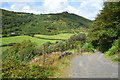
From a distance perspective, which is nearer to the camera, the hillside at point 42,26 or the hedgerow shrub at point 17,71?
the hedgerow shrub at point 17,71

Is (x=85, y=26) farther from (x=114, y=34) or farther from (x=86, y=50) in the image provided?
(x=114, y=34)

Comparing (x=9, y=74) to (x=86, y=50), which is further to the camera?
(x=86, y=50)

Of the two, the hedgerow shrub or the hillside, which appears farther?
the hillside

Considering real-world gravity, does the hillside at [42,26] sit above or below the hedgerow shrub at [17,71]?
above

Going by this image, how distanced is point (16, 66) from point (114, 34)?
461 inches

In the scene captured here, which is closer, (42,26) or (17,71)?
(17,71)

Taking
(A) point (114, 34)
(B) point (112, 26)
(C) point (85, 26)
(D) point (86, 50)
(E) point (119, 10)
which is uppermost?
(C) point (85, 26)

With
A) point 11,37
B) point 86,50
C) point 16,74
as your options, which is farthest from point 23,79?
point 11,37

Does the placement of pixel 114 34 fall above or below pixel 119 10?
below

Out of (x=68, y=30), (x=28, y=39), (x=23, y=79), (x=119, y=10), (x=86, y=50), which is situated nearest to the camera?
(x=23, y=79)

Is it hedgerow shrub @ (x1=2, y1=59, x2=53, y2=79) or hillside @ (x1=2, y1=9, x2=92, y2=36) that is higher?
hillside @ (x1=2, y1=9, x2=92, y2=36)

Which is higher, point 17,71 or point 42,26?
Answer: point 42,26

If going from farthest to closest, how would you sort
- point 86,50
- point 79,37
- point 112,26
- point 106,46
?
point 79,37 < point 86,50 < point 106,46 < point 112,26

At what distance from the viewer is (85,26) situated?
69.1 meters
